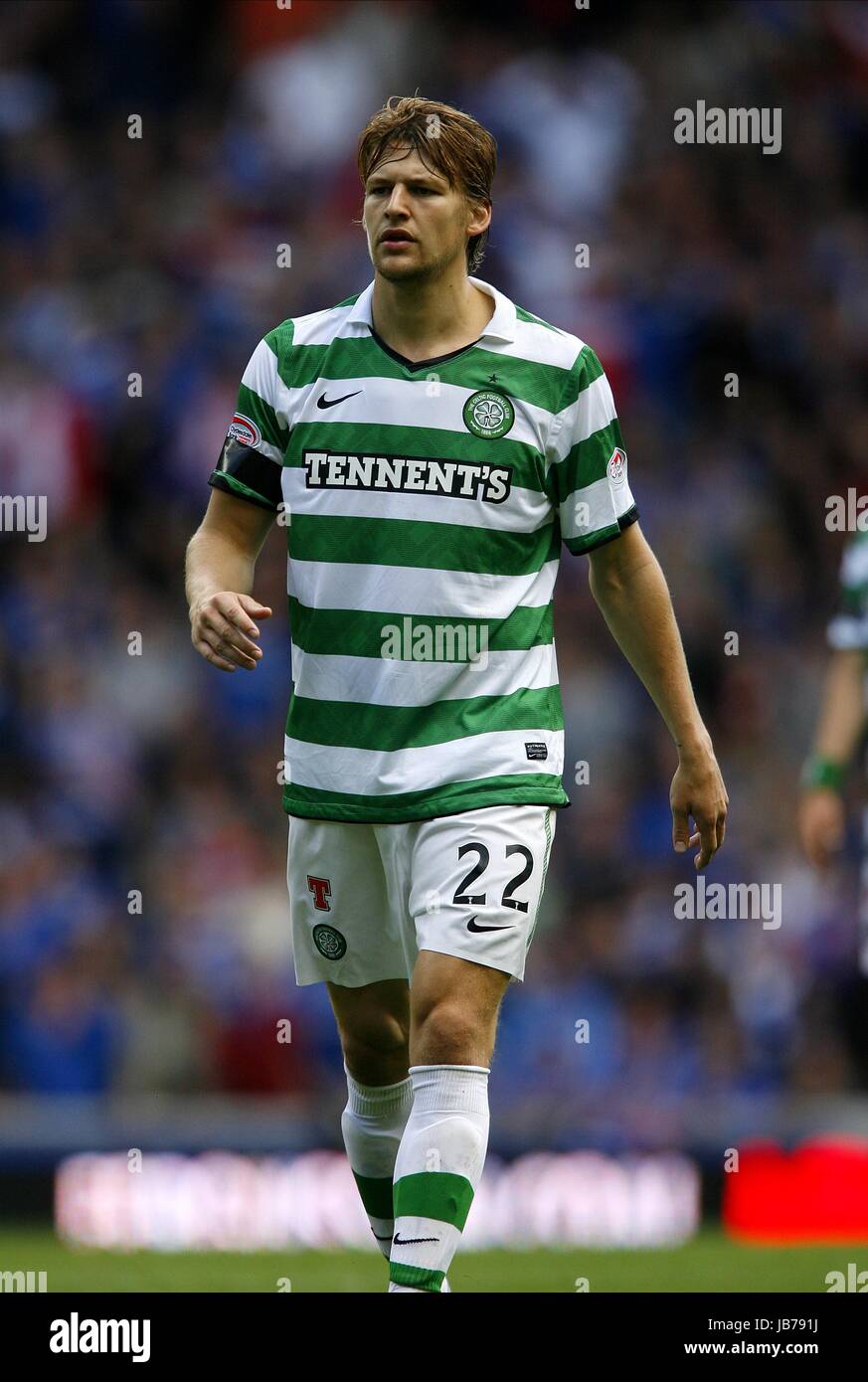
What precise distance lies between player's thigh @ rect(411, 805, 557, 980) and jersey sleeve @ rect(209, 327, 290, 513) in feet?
2.97

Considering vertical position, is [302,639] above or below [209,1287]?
above

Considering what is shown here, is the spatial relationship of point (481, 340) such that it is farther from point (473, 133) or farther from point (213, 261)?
point (213, 261)

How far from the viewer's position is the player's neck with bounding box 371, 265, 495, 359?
4758mm

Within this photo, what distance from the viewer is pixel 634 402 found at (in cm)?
1202

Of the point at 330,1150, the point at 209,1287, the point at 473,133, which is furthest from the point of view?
the point at 330,1150

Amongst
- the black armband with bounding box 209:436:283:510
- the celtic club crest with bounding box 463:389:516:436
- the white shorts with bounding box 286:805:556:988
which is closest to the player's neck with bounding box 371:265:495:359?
the celtic club crest with bounding box 463:389:516:436

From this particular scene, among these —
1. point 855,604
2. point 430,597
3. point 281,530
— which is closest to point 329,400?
point 430,597

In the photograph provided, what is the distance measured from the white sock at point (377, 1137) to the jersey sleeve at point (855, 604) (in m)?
2.48

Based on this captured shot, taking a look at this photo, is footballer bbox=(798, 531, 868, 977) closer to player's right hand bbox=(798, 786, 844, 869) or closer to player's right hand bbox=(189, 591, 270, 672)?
player's right hand bbox=(798, 786, 844, 869)

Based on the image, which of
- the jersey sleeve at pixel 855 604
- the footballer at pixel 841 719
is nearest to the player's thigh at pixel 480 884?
the footballer at pixel 841 719

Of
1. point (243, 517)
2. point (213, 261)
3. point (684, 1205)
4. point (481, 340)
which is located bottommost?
point (684, 1205)

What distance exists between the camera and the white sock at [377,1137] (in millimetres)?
5062

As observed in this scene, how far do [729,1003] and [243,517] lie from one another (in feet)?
19.8
